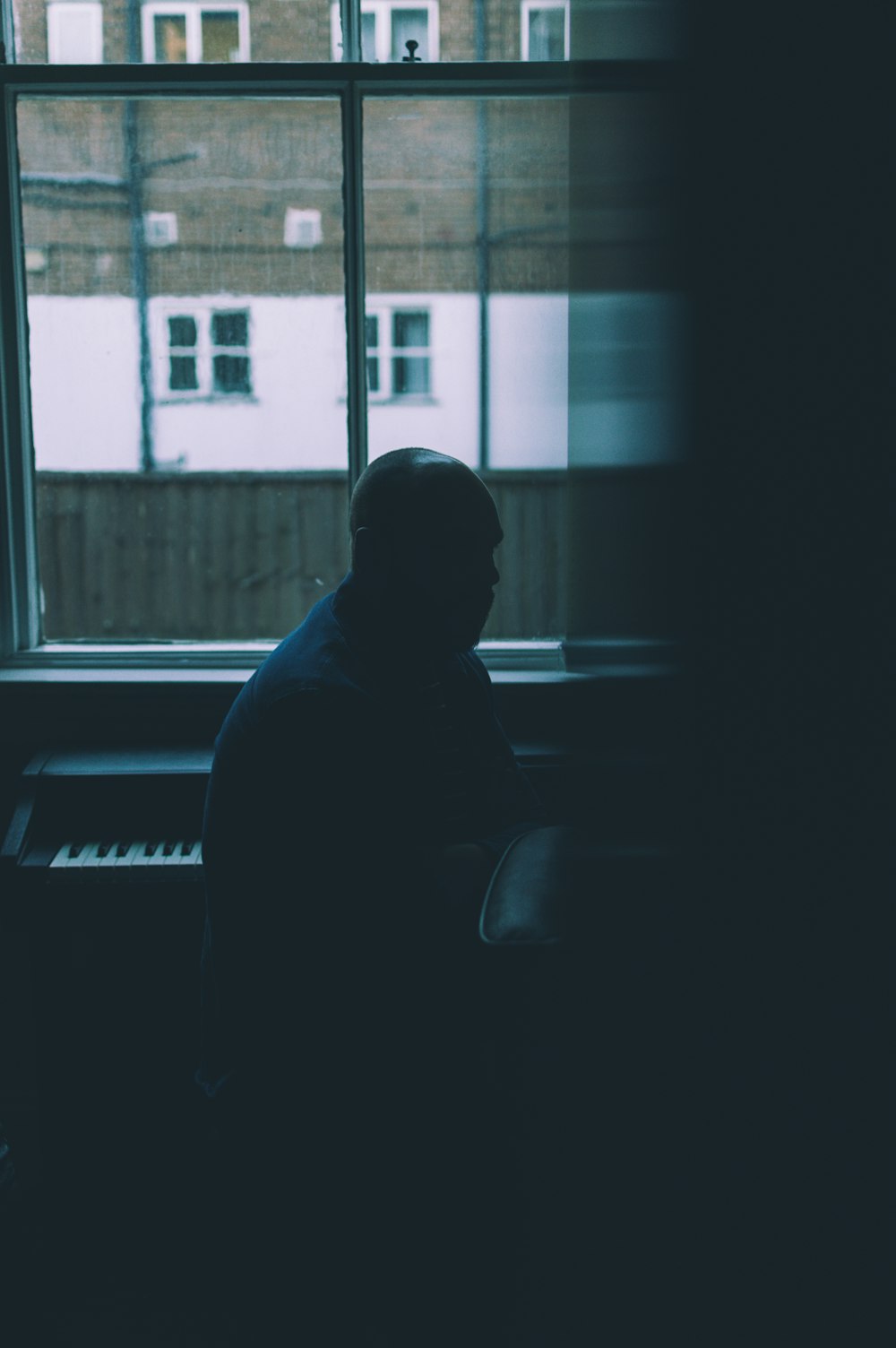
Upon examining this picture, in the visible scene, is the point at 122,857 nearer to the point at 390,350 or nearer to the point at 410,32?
the point at 390,350

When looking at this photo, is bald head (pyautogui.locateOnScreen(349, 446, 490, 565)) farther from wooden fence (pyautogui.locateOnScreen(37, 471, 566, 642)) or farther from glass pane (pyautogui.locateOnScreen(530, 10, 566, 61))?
glass pane (pyautogui.locateOnScreen(530, 10, 566, 61))

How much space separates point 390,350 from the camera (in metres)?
3.04

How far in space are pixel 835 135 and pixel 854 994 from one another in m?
0.26

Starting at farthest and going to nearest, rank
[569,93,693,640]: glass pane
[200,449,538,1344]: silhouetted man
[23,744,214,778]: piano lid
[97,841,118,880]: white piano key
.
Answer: [23,744,214,778]: piano lid
[97,841,118,880]: white piano key
[200,449,538,1344]: silhouetted man
[569,93,693,640]: glass pane

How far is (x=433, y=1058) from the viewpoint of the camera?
Result: 1.25 metres

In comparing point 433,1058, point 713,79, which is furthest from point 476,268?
point 713,79

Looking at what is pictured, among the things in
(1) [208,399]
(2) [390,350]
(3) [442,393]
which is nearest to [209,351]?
(1) [208,399]

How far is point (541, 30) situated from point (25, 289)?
4.96ft

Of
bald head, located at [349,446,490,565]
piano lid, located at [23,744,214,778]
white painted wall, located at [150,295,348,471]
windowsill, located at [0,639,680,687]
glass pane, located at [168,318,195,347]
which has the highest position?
glass pane, located at [168,318,195,347]

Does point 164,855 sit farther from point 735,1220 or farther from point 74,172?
point 735,1220

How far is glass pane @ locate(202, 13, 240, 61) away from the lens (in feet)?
9.61

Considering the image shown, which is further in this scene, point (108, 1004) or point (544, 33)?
point (544, 33)

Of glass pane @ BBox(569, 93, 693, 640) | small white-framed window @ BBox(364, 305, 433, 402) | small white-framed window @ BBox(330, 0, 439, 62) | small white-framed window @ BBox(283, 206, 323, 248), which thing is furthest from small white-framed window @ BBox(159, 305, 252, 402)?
glass pane @ BBox(569, 93, 693, 640)

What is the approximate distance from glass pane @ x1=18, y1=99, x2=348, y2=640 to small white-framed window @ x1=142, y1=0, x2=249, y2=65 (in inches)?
4.8
